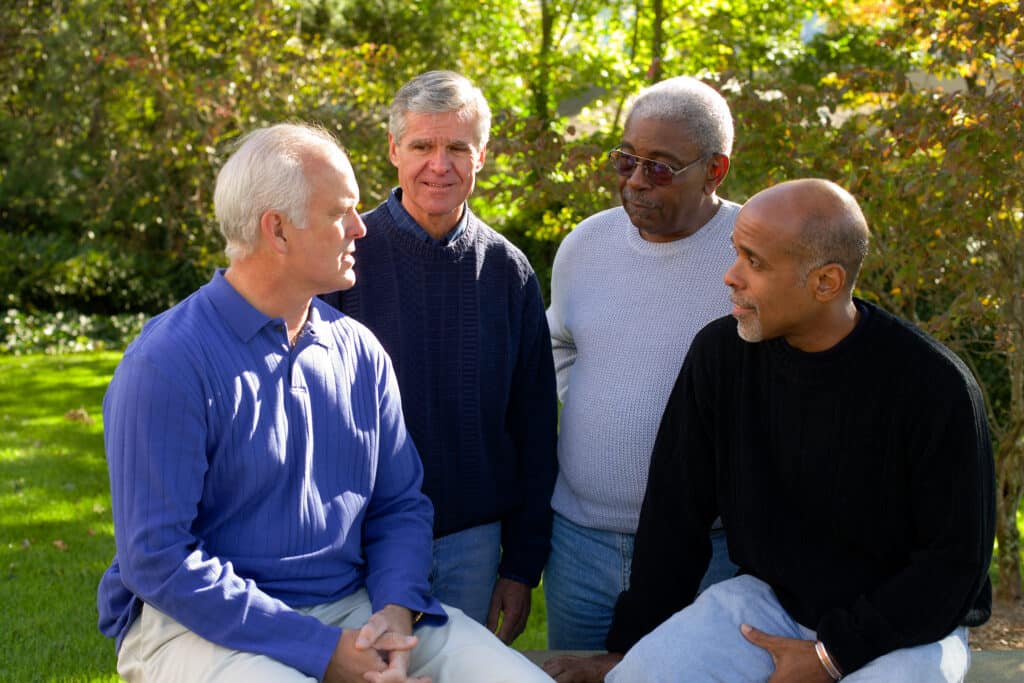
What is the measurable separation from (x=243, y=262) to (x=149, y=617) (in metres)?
0.91

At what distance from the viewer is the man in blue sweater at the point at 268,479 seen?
270cm

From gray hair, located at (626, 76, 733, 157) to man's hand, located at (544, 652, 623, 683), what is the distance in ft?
5.01

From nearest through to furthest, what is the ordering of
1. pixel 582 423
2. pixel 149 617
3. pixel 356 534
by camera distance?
1. pixel 149 617
2. pixel 356 534
3. pixel 582 423

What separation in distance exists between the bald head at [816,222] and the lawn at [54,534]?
120 inches

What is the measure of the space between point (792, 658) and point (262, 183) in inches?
71.4

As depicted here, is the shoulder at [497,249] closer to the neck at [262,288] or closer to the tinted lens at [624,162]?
the tinted lens at [624,162]

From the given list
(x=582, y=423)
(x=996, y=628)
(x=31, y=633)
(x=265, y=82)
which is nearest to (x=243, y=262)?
(x=582, y=423)

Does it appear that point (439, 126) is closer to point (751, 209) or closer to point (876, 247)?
point (751, 209)

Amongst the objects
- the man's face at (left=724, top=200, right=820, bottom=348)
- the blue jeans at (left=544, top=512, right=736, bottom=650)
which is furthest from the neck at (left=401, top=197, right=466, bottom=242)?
the blue jeans at (left=544, top=512, right=736, bottom=650)

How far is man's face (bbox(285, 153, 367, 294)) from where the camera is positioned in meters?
2.88

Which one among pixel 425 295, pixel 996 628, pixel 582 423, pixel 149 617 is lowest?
pixel 996 628

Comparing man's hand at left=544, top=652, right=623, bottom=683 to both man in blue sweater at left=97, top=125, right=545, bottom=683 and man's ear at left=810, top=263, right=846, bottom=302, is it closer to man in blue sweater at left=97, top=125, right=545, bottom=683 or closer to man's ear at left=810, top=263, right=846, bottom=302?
man in blue sweater at left=97, top=125, right=545, bottom=683

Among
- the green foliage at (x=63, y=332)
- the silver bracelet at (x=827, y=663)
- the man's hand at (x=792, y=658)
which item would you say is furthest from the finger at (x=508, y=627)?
the green foliage at (x=63, y=332)

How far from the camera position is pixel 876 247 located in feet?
18.0
